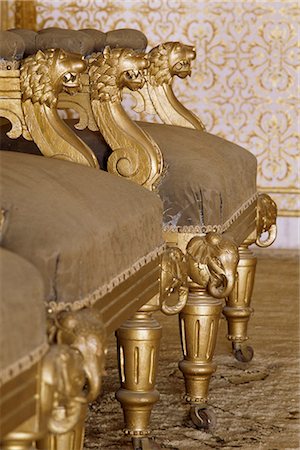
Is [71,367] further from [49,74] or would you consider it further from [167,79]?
[167,79]

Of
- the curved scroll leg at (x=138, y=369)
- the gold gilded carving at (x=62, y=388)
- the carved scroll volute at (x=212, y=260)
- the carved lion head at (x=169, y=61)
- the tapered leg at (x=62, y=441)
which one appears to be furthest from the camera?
the carved lion head at (x=169, y=61)

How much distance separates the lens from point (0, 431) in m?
1.17

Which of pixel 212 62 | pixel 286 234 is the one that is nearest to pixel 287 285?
pixel 286 234

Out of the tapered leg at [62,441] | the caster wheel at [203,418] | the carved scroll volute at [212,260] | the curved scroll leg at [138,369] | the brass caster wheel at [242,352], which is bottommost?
the brass caster wheel at [242,352]

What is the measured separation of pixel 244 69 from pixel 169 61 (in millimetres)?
2406

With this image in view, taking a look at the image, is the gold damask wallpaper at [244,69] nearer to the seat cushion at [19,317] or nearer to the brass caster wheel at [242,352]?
the brass caster wheel at [242,352]

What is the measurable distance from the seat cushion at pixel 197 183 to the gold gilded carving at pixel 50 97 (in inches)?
12.8

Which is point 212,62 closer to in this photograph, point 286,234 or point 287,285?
point 286,234

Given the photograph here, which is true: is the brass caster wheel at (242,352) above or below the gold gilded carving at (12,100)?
below

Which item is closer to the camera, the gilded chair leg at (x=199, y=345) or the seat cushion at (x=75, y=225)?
the seat cushion at (x=75, y=225)

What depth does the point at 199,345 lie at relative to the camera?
2422 mm

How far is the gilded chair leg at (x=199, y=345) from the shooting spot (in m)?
2.40

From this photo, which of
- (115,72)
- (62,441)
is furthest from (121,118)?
(62,441)

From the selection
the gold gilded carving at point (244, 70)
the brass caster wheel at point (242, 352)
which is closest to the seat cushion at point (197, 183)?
the brass caster wheel at point (242, 352)
